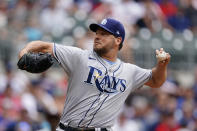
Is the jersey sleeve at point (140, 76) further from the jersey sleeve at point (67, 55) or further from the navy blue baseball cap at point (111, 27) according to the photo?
the jersey sleeve at point (67, 55)

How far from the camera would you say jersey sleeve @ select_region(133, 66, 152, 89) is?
218 inches

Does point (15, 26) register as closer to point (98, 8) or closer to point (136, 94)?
point (98, 8)

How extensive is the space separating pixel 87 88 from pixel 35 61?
1.94ft

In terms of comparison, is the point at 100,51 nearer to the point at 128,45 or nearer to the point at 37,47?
the point at 37,47

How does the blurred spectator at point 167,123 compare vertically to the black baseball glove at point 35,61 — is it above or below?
below

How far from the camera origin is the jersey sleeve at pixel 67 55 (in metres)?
5.04

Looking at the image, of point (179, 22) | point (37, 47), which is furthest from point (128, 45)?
point (37, 47)

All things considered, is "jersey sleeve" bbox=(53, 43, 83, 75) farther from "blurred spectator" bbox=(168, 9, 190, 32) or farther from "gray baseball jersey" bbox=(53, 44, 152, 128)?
"blurred spectator" bbox=(168, 9, 190, 32)

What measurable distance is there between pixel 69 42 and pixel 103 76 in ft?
18.4

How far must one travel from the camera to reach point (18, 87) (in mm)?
9656

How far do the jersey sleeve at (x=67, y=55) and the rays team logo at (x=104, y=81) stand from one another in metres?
0.17

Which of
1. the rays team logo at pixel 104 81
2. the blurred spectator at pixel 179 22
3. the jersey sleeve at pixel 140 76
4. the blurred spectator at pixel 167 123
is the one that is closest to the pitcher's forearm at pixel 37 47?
the rays team logo at pixel 104 81

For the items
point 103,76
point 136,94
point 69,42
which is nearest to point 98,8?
point 69,42

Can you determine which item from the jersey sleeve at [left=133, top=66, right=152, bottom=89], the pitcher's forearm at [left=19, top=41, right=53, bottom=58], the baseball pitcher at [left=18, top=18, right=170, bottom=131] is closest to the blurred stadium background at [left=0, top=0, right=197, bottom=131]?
the jersey sleeve at [left=133, top=66, right=152, bottom=89]
